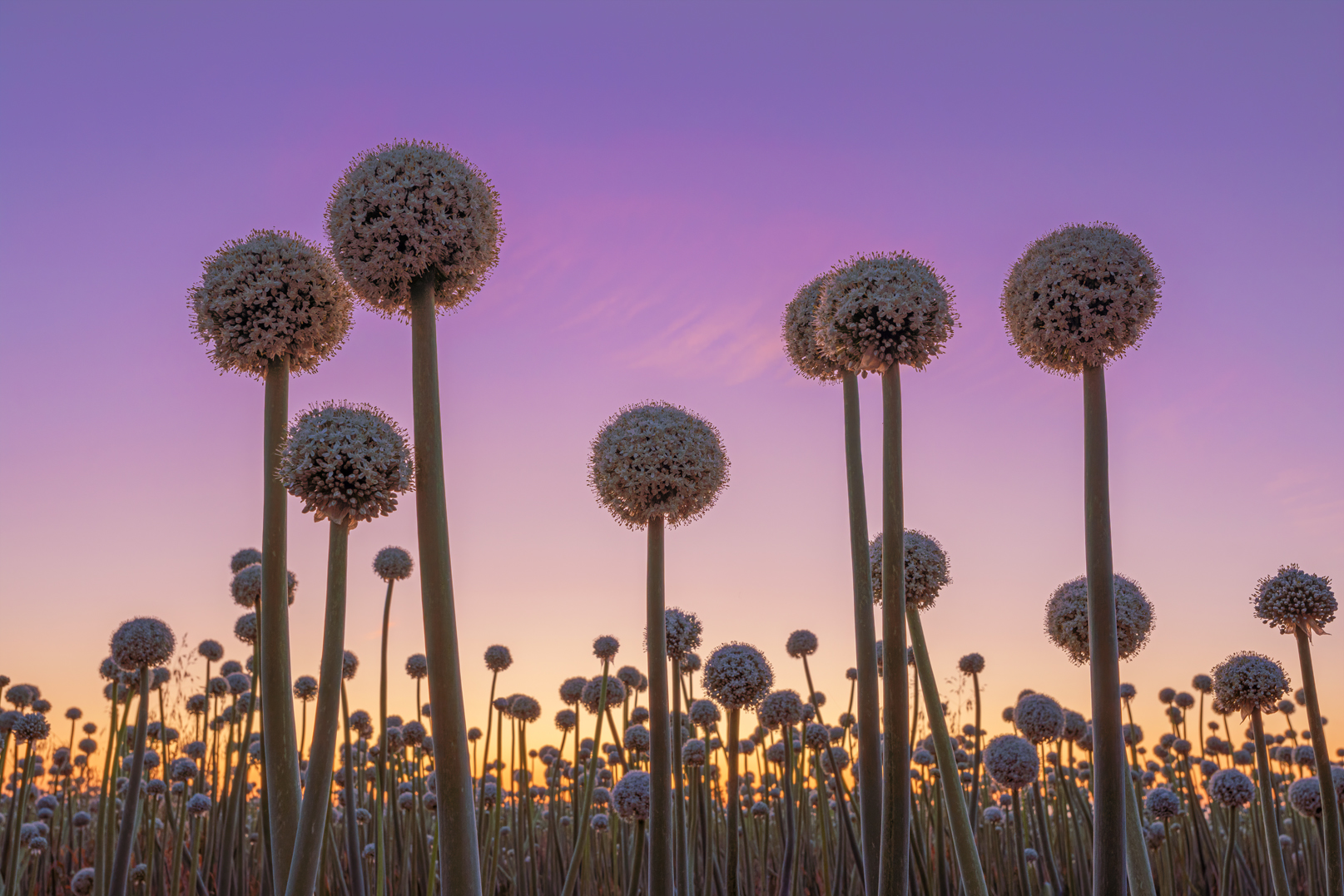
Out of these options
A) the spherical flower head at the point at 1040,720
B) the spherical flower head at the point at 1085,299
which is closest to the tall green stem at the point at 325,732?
the spherical flower head at the point at 1085,299

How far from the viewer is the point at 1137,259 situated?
532 centimetres

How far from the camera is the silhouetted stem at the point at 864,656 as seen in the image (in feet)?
17.3

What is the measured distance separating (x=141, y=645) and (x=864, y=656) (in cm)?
607

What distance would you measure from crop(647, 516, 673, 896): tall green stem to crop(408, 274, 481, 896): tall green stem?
1.47 m

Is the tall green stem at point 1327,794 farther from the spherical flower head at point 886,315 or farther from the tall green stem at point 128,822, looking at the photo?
the tall green stem at point 128,822

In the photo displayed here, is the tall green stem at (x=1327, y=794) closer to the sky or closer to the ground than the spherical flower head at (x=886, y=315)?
closer to the ground

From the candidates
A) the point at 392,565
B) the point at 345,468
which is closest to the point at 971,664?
the point at 392,565

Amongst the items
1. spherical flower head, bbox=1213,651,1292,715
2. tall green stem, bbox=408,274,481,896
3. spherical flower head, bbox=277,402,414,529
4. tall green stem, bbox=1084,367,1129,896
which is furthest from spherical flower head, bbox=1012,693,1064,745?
spherical flower head, bbox=277,402,414,529

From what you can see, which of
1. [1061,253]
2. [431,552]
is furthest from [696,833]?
[1061,253]

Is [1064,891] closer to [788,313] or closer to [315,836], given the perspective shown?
[788,313]

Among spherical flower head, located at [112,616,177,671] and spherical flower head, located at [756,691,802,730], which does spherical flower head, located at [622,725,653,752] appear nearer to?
spherical flower head, located at [756,691,802,730]

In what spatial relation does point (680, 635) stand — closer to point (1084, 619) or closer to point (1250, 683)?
point (1084, 619)

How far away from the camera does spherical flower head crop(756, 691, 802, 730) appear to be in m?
7.99

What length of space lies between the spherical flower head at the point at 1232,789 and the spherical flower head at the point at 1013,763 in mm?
2575
